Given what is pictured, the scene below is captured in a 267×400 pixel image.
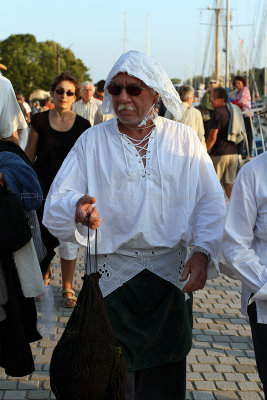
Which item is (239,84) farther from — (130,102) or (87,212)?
(87,212)

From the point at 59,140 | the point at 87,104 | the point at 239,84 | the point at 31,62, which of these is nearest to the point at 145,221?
the point at 59,140

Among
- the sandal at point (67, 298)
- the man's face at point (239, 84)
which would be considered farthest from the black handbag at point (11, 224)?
the man's face at point (239, 84)

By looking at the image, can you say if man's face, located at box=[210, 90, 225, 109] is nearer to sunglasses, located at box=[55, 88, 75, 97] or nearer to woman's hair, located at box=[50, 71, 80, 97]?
woman's hair, located at box=[50, 71, 80, 97]

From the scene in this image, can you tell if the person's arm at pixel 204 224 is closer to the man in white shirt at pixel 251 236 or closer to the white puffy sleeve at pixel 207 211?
the white puffy sleeve at pixel 207 211

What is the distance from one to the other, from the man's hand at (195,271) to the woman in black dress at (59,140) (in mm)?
2851

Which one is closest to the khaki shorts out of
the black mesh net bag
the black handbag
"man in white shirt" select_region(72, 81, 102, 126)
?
"man in white shirt" select_region(72, 81, 102, 126)

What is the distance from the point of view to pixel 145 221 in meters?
2.88

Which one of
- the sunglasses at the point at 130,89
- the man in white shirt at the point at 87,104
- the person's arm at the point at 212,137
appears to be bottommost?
the person's arm at the point at 212,137

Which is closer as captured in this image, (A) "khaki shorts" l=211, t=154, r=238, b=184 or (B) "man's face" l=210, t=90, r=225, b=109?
(B) "man's face" l=210, t=90, r=225, b=109

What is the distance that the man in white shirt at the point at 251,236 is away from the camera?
8.65ft

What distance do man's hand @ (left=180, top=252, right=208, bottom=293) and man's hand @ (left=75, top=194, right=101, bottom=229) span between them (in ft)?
1.63

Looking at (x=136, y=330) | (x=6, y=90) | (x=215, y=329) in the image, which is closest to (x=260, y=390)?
(x=215, y=329)

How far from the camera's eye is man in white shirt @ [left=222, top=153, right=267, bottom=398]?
8.65 ft

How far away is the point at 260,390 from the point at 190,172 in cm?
180
